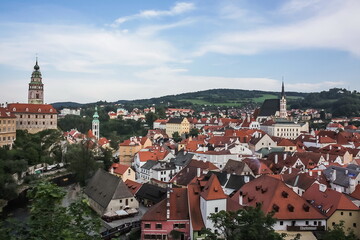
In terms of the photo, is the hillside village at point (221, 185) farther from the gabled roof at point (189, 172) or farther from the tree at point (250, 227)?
the tree at point (250, 227)

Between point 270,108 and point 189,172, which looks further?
point 270,108

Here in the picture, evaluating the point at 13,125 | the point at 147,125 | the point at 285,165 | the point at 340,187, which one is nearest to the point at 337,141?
the point at 285,165

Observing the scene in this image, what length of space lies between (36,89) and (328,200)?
7263 cm

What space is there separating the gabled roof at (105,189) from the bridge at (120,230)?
4.35 meters

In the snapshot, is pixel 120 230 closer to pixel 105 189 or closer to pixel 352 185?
pixel 105 189

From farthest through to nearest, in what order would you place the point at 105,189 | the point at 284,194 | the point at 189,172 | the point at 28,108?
the point at 28,108 → the point at 189,172 → the point at 105,189 → the point at 284,194

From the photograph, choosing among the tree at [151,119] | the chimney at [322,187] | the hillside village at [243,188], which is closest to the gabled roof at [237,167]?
the hillside village at [243,188]

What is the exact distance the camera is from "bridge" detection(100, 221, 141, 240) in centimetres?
2741

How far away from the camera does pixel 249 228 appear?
15.2 meters

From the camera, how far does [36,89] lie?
81.2m

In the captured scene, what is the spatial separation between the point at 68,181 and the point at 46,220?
1856 inches

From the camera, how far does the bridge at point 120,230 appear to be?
2741cm

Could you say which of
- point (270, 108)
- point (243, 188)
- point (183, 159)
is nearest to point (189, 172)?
point (183, 159)

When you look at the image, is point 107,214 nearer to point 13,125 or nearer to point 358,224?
point 358,224
